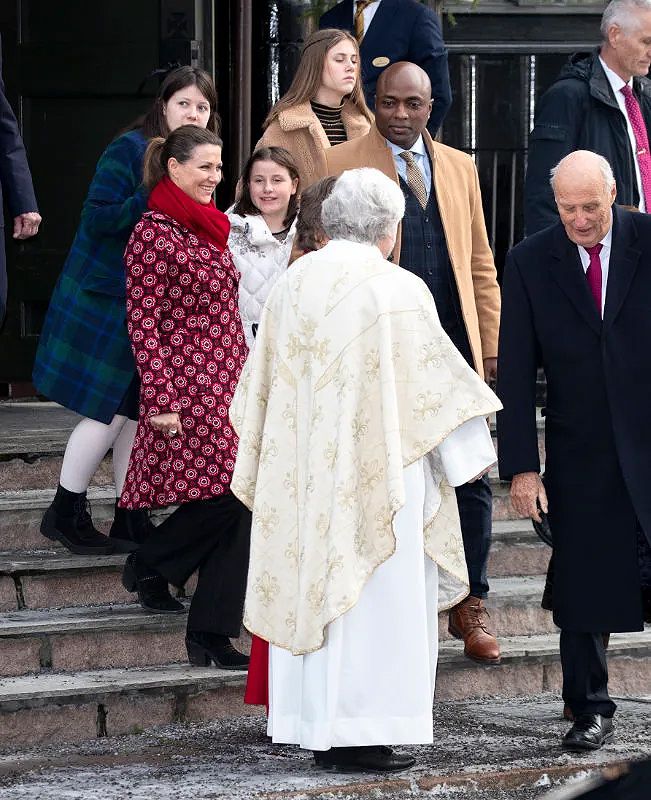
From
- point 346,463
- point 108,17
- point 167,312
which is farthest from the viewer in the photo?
point 108,17

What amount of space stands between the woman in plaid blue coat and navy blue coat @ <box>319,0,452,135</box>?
86 centimetres

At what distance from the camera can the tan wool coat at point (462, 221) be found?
589 centimetres

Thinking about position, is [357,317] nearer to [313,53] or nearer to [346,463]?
[346,463]

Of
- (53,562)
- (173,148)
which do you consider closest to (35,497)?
(53,562)

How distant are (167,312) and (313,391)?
93 cm

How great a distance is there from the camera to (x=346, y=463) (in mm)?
4785

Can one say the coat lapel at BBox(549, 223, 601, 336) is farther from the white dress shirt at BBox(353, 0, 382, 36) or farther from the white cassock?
the white dress shirt at BBox(353, 0, 382, 36)

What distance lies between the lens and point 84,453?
602 cm

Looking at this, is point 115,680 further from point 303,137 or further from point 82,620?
point 303,137

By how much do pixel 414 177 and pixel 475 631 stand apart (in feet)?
5.21

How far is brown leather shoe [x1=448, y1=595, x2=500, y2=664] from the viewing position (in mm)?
5848

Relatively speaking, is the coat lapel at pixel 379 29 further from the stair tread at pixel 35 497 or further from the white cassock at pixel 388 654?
the white cassock at pixel 388 654

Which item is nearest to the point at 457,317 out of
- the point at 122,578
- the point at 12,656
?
the point at 122,578

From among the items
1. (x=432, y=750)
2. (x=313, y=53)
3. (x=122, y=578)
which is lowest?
(x=432, y=750)
